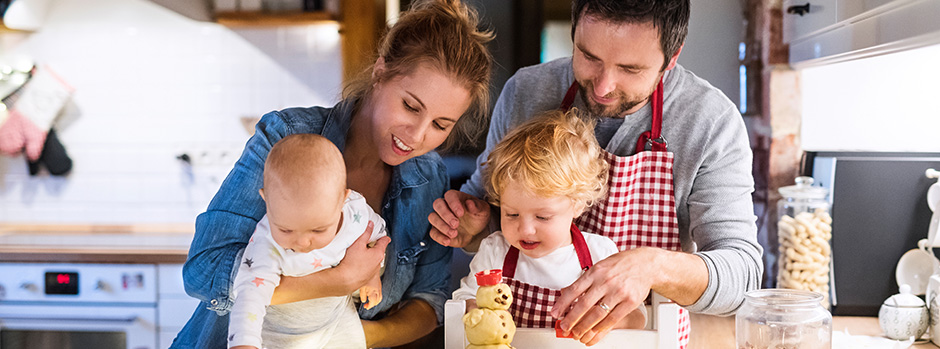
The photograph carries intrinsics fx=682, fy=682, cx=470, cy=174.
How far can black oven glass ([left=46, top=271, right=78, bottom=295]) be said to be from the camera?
89.1 inches

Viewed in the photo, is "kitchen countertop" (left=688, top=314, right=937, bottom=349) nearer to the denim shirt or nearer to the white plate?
the white plate

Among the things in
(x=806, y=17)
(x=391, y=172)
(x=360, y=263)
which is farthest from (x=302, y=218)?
(x=806, y=17)

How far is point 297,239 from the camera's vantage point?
859 mm

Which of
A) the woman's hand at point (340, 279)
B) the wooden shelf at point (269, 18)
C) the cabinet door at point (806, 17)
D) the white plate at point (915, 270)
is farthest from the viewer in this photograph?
the wooden shelf at point (269, 18)

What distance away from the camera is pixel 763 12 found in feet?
5.86

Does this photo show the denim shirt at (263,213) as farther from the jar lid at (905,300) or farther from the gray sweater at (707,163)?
the jar lid at (905,300)

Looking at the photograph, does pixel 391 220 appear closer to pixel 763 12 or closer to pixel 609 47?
pixel 609 47

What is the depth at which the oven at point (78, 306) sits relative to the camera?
7.43 ft

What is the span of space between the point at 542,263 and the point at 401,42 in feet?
1.40

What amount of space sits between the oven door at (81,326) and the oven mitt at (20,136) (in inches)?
30.4

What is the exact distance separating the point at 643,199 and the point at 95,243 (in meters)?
2.12

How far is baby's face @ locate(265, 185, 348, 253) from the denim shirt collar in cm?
30

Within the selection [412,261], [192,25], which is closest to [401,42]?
[412,261]

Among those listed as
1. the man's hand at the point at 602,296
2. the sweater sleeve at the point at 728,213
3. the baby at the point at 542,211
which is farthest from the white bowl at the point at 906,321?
the man's hand at the point at 602,296
